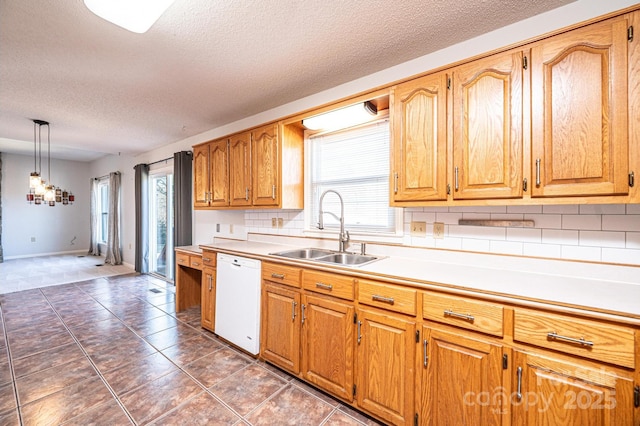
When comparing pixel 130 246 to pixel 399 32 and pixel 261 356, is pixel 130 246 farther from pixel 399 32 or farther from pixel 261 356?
pixel 399 32

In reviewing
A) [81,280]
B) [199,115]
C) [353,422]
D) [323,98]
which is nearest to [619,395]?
[353,422]

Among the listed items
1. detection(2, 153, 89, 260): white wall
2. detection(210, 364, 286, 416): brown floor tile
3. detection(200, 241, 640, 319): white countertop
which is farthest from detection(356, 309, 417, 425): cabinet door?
detection(2, 153, 89, 260): white wall

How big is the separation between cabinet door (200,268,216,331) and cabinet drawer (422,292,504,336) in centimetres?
215

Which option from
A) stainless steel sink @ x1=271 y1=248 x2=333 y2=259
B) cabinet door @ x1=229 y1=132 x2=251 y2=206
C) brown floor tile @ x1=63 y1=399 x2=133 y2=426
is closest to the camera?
brown floor tile @ x1=63 y1=399 x2=133 y2=426

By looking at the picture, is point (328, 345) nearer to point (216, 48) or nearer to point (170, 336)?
point (170, 336)

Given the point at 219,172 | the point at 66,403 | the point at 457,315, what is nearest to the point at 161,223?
the point at 219,172

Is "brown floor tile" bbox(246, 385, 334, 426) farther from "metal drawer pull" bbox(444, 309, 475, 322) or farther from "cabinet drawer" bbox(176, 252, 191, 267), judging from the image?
"cabinet drawer" bbox(176, 252, 191, 267)

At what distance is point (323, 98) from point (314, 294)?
181 centimetres

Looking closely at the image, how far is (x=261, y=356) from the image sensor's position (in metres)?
2.30

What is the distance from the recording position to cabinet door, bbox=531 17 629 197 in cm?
123

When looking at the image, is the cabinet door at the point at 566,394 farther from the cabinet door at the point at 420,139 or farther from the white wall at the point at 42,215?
the white wall at the point at 42,215

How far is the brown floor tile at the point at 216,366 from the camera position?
6.89ft

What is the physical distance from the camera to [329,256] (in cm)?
238

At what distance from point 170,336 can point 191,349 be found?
425mm
